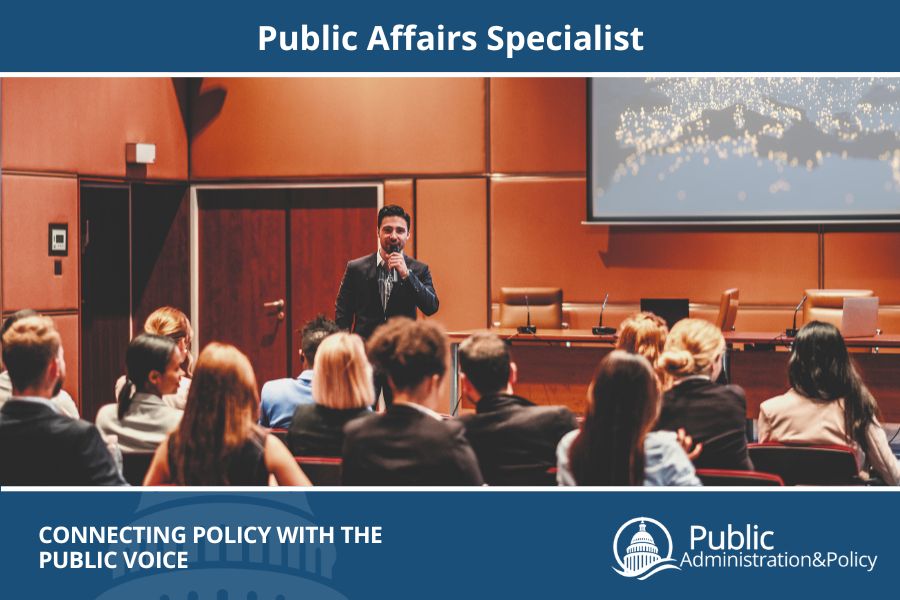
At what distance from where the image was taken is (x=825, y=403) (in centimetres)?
348

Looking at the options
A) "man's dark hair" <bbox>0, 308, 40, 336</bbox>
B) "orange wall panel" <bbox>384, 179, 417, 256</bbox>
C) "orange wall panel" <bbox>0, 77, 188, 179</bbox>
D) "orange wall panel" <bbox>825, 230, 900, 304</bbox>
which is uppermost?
"orange wall panel" <bbox>0, 77, 188, 179</bbox>

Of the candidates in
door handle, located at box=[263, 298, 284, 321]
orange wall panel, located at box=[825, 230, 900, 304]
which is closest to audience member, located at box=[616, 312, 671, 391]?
orange wall panel, located at box=[825, 230, 900, 304]

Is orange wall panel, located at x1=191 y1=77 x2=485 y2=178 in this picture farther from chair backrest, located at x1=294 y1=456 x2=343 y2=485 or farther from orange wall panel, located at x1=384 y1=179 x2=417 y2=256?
chair backrest, located at x1=294 y1=456 x2=343 y2=485

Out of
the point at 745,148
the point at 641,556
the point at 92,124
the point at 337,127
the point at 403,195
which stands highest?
the point at 337,127

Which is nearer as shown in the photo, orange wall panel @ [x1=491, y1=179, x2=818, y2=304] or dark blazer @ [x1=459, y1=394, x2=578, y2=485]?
dark blazer @ [x1=459, y1=394, x2=578, y2=485]

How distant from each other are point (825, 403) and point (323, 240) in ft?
17.7

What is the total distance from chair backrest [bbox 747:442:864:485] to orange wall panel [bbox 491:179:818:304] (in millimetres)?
4588

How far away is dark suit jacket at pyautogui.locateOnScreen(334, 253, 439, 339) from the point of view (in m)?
4.96

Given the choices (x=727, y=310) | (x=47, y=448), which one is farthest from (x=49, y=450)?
(x=727, y=310)

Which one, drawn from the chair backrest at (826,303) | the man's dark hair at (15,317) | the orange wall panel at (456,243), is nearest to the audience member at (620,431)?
the man's dark hair at (15,317)

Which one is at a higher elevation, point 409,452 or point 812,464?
point 409,452

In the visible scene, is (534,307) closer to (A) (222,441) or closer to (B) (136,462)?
(B) (136,462)

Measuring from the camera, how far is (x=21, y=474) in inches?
102
